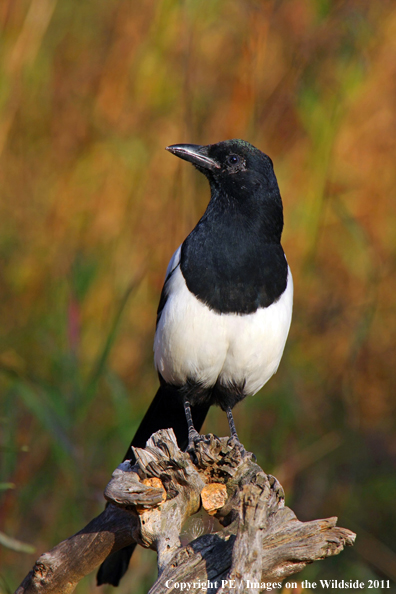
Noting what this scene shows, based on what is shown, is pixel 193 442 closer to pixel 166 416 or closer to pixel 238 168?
pixel 166 416

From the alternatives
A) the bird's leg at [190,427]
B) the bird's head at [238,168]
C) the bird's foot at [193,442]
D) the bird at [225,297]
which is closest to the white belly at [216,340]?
the bird at [225,297]

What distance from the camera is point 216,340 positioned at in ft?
7.88

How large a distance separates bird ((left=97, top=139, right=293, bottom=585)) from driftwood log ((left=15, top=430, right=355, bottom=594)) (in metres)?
0.42

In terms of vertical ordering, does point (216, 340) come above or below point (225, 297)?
below

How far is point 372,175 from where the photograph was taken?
14.8 feet

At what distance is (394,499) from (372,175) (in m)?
2.03

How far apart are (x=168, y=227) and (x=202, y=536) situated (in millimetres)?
2371

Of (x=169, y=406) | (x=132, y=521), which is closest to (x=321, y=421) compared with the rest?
(x=169, y=406)

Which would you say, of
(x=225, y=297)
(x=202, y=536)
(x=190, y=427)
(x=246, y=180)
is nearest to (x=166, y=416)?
(x=190, y=427)

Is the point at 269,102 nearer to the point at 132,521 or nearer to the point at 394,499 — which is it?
the point at 132,521

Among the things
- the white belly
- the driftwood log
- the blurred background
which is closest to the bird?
the white belly

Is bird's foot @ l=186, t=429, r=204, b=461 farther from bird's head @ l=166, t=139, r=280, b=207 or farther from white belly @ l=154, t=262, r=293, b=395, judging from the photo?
bird's head @ l=166, t=139, r=280, b=207

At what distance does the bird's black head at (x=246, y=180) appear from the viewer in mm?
2576

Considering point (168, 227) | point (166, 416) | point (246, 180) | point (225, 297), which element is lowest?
point (166, 416)
